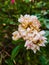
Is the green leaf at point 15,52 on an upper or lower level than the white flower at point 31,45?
lower

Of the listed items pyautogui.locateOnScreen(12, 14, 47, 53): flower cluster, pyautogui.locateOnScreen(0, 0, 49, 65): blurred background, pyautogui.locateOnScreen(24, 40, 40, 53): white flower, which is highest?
pyautogui.locateOnScreen(12, 14, 47, 53): flower cluster

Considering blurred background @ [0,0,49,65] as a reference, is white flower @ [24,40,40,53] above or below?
above

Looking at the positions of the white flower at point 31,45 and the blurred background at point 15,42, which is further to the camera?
the blurred background at point 15,42

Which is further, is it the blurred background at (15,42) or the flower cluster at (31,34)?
the blurred background at (15,42)

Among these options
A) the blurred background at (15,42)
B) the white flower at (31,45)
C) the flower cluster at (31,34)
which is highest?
the flower cluster at (31,34)

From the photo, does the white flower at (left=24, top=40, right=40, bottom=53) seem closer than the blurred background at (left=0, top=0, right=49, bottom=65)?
Yes
